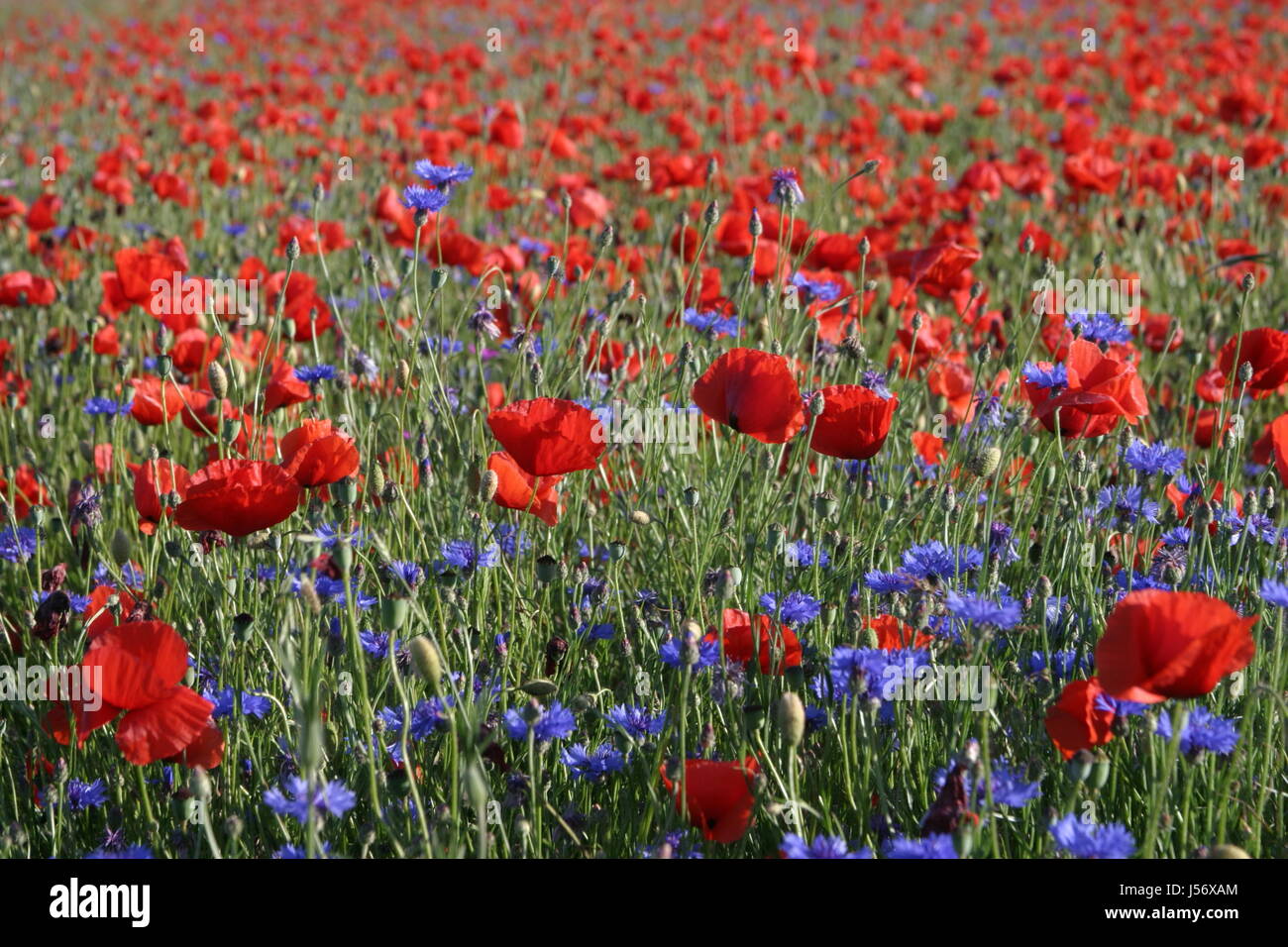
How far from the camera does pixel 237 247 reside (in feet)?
15.0

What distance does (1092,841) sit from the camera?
1.22m

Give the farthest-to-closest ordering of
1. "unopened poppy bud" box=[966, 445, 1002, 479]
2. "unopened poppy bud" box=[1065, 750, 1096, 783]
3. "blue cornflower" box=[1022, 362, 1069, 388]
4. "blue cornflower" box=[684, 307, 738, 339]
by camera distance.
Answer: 1. "blue cornflower" box=[684, 307, 738, 339]
2. "blue cornflower" box=[1022, 362, 1069, 388]
3. "unopened poppy bud" box=[966, 445, 1002, 479]
4. "unopened poppy bud" box=[1065, 750, 1096, 783]

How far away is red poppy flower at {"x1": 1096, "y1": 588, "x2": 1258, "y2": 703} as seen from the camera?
1.16 metres

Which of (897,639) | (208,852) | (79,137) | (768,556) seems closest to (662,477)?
(768,556)

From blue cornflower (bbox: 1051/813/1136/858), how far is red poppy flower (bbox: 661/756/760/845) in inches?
12.6

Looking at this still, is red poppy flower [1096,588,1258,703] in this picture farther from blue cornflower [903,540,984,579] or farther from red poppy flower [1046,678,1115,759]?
blue cornflower [903,540,984,579]

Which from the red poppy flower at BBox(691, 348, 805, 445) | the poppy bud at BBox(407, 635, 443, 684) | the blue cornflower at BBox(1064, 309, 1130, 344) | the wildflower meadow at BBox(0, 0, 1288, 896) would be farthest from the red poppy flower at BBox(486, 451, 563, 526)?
the blue cornflower at BBox(1064, 309, 1130, 344)

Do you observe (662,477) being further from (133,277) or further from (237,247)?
(237,247)

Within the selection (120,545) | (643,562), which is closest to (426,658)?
(120,545)

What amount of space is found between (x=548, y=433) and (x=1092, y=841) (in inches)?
32.3

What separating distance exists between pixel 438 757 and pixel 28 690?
64 centimetres

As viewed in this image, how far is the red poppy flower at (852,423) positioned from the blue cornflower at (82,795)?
3.45 feet

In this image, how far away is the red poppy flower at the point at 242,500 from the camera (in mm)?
1508

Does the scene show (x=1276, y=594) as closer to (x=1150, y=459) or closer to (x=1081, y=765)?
(x=1081, y=765)
